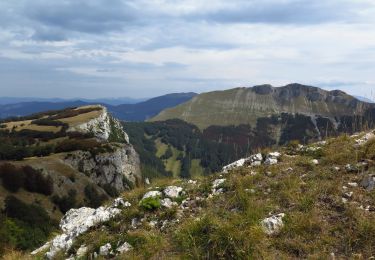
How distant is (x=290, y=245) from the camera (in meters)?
8.54

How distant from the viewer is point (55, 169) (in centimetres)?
10181

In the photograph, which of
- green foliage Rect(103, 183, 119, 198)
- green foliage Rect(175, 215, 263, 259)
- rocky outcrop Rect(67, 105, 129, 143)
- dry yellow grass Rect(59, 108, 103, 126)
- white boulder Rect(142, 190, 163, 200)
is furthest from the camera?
dry yellow grass Rect(59, 108, 103, 126)

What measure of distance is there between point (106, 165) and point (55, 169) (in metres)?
26.0

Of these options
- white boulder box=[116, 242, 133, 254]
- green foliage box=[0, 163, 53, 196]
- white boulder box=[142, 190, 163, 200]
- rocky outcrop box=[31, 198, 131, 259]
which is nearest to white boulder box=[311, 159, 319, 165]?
white boulder box=[142, 190, 163, 200]

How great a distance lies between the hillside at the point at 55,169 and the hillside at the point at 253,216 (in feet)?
90.5

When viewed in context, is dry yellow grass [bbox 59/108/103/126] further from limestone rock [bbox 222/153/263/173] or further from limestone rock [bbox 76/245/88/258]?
limestone rock [bbox 76/245/88/258]

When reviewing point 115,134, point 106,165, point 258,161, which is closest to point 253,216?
point 258,161

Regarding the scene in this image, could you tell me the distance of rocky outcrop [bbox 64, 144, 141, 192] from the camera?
384 feet

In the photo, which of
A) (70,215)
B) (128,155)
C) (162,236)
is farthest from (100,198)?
(162,236)

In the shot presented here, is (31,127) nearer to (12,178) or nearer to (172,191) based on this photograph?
(12,178)

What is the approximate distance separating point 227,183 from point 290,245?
155 inches

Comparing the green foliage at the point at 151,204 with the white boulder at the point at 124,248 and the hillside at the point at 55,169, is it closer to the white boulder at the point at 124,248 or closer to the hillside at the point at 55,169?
the white boulder at the point at 124,248

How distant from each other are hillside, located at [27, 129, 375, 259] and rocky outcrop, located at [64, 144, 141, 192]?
345 feet

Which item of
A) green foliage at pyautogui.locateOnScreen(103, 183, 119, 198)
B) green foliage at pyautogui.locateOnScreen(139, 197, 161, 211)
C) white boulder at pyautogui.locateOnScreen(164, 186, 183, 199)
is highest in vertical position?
white boulder at pyautogui.locateOnScreen(164, 186, 183, 199)
